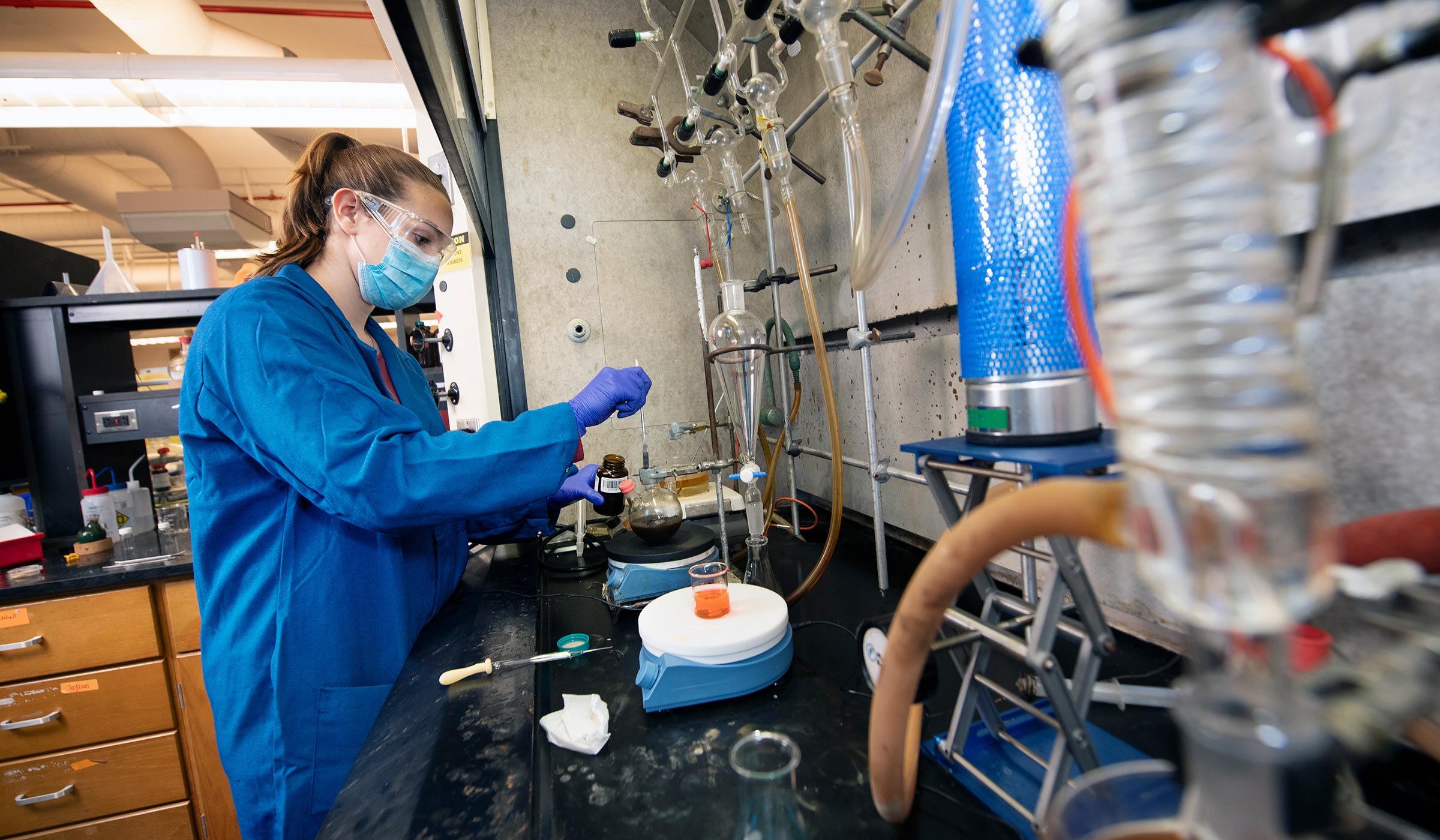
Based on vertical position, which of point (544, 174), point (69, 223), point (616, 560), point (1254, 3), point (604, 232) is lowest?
point (616, 560)

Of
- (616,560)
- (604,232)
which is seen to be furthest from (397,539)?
(604,232)

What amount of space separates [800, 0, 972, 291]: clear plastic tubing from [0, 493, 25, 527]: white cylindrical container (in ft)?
9.62

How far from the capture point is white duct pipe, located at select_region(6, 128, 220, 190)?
11.2 feet

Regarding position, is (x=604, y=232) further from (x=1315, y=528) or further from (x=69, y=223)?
(x=69, y=223)

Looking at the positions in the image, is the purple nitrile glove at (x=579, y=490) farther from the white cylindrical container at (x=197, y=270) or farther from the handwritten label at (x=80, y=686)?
the white cylindrical container at (x=197, y=270)

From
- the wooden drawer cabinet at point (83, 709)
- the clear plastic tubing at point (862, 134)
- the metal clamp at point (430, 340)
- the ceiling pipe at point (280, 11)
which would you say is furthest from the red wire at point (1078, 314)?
the ceiling pipe at point (280, 11)

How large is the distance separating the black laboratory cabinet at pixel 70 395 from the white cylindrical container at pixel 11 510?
0.48ft

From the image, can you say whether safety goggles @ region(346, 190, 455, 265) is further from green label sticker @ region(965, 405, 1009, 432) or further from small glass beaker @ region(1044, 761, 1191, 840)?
small glass beaker @ region(1044, 761, 1191, 840)

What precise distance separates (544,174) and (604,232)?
289 millimetres

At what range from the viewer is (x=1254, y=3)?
23cm

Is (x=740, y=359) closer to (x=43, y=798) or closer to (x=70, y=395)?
(x=43, y=798)

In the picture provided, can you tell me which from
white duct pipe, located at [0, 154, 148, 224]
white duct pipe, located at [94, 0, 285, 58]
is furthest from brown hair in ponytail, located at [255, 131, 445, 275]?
white duct pipe, located at [0, 154, 148, 224]

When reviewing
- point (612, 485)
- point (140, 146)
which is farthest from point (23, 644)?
point (140, 146)

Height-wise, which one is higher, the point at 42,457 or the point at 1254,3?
the point at 1254,3
